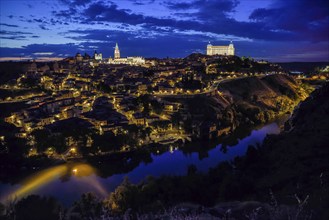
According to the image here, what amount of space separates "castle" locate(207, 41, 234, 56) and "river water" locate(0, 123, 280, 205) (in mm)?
61697

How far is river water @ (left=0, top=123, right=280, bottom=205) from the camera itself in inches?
512

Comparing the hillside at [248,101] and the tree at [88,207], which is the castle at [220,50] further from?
the tree at [88,207]

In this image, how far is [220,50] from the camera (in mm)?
79750

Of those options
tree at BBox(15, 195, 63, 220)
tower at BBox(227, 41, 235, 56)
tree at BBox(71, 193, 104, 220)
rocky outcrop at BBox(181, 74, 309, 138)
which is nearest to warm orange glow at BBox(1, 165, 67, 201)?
tree at BBox(15, 195, 63, 220)

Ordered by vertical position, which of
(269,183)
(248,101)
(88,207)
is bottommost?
(88,207)

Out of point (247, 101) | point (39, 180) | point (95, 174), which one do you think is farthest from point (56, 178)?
point (247, 101)

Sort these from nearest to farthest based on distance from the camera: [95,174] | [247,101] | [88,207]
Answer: [88,207] → [95,174] → [247,101]

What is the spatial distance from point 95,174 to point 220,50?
226ft

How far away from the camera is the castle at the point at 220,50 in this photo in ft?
258

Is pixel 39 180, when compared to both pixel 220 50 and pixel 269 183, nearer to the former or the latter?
pixel 269 183

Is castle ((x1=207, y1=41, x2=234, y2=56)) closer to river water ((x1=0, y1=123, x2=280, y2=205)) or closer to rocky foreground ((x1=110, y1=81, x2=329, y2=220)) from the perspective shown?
river water ((x1=0, y1=123, x2=280, y2=205))

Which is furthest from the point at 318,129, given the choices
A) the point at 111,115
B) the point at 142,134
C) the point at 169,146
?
the point at 111,115

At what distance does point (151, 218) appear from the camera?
6.05 metres

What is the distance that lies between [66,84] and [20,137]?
59.6 feet
